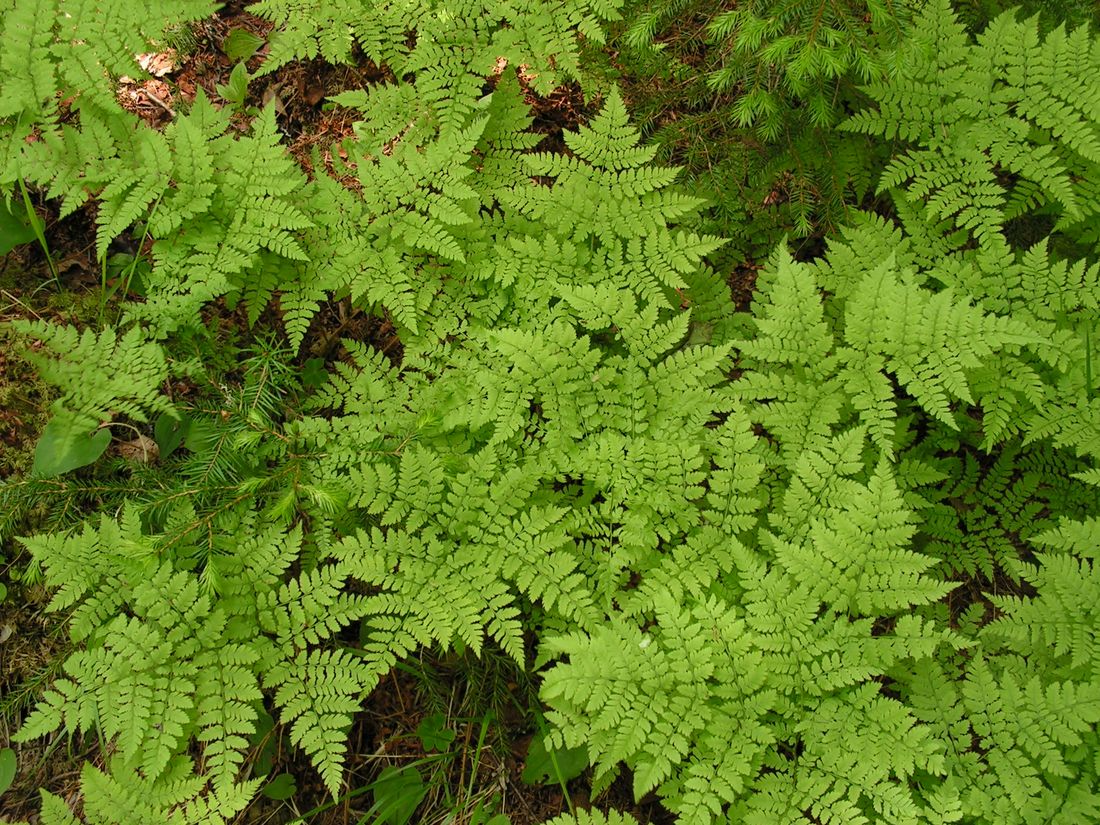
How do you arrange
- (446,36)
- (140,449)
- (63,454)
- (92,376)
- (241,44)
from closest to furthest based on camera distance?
1. (92,376)
2. (63,454)
3. (446,36)
4. (140,449)
5. (241,44)

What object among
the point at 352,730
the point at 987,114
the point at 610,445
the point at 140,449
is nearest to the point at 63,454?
the point at 140,449

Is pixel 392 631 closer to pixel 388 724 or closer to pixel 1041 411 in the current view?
pixel 388 724

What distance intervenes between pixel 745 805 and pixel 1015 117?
3.42m

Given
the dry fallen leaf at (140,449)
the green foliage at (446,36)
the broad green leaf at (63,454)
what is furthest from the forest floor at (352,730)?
the green foliage at (446,36)

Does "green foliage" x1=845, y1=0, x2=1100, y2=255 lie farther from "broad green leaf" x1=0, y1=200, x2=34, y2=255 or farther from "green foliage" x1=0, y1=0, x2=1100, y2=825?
"broad green leaf" x1=0, y1=200, x2=34, y2=255

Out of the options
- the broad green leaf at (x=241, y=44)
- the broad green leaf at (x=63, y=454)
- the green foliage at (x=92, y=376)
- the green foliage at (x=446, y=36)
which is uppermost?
the green foliage at (x=446, y=36)

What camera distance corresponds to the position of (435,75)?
388 centimetres

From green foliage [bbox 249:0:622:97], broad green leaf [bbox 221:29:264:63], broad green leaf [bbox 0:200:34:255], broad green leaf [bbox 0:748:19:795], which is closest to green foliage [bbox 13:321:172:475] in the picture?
Answer: broad green leaf [bbox 0:200:34:255]

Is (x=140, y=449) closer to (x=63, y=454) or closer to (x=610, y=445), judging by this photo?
(x=63, y=454)

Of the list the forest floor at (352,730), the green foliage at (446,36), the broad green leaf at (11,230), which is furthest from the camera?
the broad green leaf at (11,230)

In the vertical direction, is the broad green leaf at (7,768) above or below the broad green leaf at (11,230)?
below

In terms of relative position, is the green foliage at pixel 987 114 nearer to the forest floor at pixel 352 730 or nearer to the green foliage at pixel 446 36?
the green foliage at pixel 446 36

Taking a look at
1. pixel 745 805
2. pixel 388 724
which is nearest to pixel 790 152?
pixel 745 805

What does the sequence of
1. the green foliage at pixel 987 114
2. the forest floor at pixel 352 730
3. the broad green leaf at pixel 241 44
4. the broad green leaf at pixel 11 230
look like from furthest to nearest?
1. the broad green leaf at pixel 241 44
2. the broad green leaf at pixel 11 230
3. the forest floor at pixel 352 730
4. the green foliage at pixel 987 114
